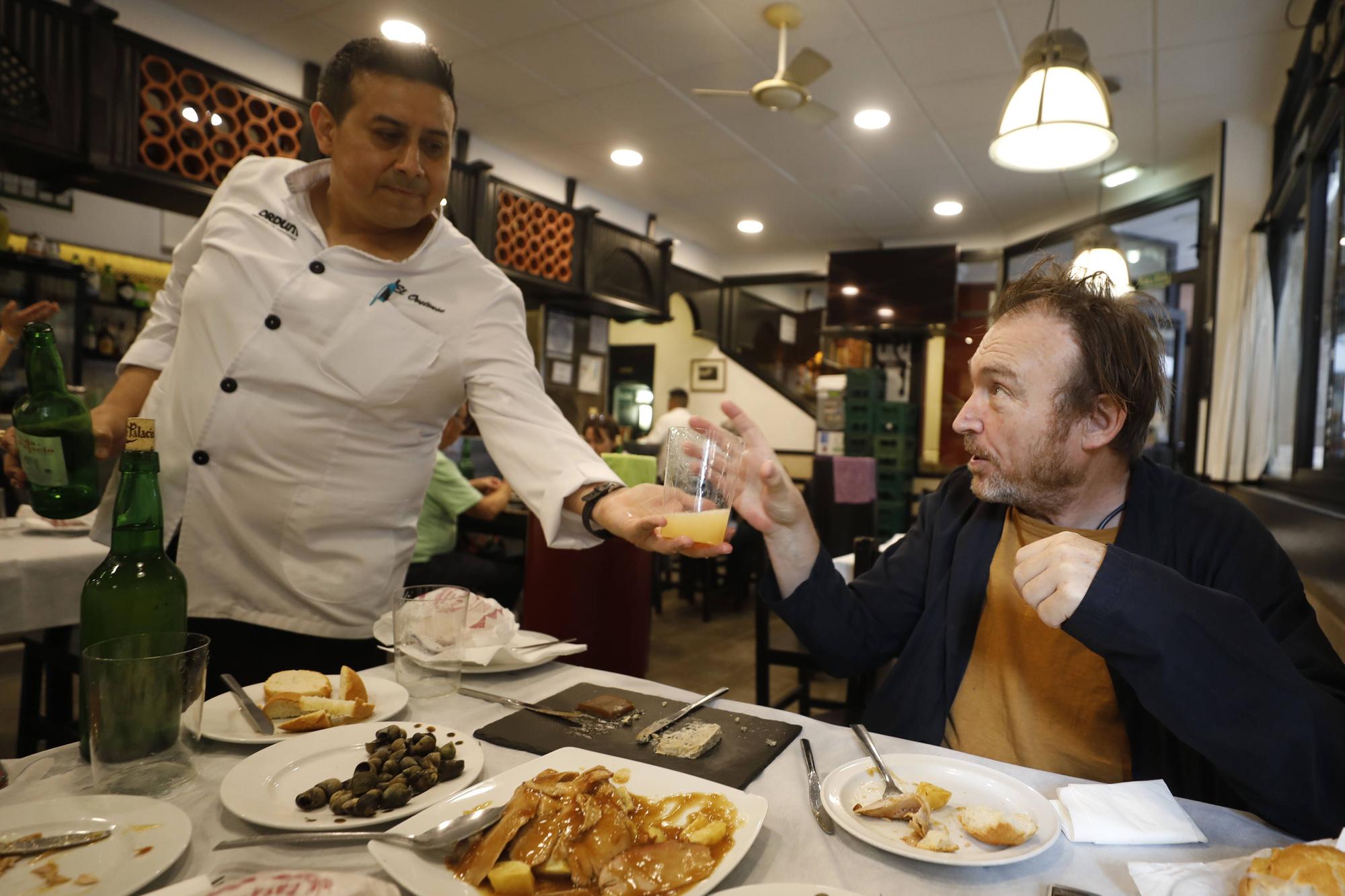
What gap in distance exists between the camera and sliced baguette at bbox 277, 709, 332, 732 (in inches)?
38.1

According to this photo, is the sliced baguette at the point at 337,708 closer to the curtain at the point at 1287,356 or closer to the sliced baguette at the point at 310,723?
the sliced baguette at the point at 310,723

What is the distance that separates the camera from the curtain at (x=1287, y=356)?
4.09 meters

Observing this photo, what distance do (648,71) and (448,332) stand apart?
3613 millimetres

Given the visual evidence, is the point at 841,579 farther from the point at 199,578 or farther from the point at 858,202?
the point at 858,202

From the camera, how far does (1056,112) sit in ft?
9.14

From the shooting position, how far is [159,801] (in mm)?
754

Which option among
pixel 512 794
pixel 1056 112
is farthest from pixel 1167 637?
pixel 1056 112

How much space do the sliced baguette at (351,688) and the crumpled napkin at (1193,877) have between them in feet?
3.07

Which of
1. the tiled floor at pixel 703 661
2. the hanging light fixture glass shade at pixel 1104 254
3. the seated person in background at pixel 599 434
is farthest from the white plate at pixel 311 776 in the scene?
the hanging light fixture glass shade at pixel 1104 254

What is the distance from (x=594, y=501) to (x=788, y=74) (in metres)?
3.39

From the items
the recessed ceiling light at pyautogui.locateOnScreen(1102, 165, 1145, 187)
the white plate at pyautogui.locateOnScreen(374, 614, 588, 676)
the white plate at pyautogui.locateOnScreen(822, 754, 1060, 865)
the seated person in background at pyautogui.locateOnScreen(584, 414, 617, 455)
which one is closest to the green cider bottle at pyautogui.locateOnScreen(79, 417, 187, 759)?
the white plate at pyautogui.locateOnScreen(374, 614, 588, 676)

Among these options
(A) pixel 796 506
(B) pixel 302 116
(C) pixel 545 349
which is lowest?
(A) pixel 796 506

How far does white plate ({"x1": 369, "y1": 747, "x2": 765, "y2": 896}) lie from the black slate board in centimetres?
4

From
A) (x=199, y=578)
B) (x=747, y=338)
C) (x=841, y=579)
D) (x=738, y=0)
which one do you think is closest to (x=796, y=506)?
(x=841, y=579)
